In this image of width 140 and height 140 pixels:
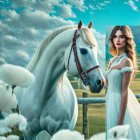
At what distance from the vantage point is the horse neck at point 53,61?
2279mm

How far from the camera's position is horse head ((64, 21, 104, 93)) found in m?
2.13

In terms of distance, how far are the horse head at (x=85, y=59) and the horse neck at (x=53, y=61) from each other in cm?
5

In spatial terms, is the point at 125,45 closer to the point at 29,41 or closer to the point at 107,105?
the point at 107,105

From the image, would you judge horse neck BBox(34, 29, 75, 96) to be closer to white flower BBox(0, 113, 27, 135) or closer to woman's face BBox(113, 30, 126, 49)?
woman's face BBox(113, 30, 126, 49)

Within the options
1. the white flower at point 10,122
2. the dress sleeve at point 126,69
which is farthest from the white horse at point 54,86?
the white flower at point 10,122

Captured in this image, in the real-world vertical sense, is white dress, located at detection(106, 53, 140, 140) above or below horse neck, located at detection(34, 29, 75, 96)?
below

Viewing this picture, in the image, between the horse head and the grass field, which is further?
the grass field

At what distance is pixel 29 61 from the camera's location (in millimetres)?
2281

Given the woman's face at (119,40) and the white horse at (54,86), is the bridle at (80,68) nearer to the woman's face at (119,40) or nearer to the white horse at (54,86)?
the white horse at (54,86)

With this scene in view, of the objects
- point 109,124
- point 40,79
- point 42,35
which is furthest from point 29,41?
point 109,124

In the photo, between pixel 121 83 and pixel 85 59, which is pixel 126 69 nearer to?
pixel 121 83

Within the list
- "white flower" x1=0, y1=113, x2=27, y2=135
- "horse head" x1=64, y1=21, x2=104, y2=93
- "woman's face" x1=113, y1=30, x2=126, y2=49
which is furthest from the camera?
"woman's face" x1=113, y1=30, x2=126, y2=49

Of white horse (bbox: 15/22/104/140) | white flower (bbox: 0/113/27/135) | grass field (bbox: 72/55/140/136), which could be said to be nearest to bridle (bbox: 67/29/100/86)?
white horse (bbox: 15/22/104/140)

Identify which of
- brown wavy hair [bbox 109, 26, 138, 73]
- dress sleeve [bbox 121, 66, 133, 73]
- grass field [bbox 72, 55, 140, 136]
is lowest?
grass field [bbox 72, 55, 140, 136]
